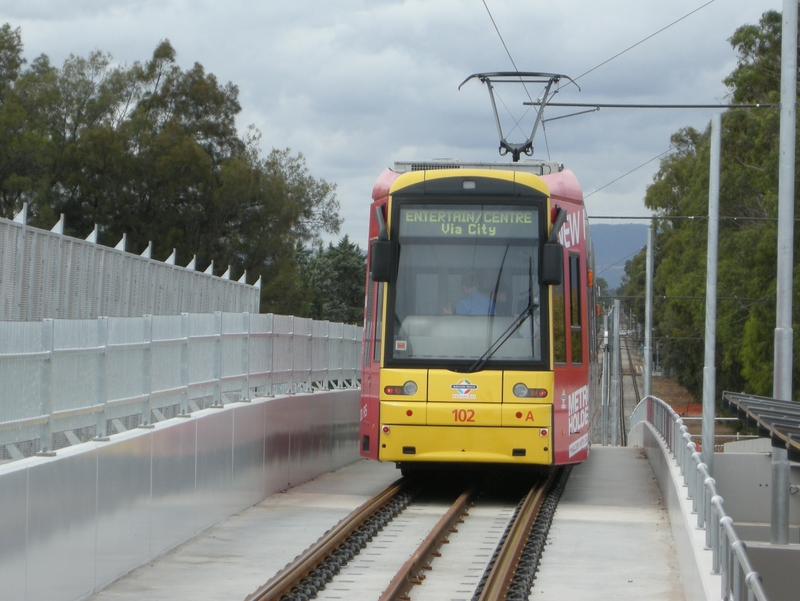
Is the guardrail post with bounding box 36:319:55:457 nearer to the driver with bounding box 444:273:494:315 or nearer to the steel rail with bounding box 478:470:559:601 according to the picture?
the steel rail with bounding box 478:470:559:601

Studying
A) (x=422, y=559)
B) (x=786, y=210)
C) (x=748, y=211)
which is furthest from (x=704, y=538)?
(x=748, y=211)

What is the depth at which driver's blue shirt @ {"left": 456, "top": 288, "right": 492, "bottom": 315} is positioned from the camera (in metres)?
15.0

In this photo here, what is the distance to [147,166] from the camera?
62156 mm

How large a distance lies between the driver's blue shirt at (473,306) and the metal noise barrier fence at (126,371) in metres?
2.66

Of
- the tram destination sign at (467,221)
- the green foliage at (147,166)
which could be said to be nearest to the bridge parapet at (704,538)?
the tram destination sign at (467,221)

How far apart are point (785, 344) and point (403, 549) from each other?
8.36m

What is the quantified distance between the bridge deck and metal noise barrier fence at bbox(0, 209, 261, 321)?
9.38 feet

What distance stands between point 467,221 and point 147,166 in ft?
160

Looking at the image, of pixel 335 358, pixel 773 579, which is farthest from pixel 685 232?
pixel 773 579

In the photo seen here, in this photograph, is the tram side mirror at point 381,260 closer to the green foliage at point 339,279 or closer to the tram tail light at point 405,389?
the tram tail light at point 405,389

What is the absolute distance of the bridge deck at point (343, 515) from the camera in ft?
33.7

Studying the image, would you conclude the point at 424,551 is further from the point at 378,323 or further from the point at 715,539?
the point at 378,323

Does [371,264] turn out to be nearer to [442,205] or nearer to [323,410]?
[442,205]

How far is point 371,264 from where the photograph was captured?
15.2 meters
